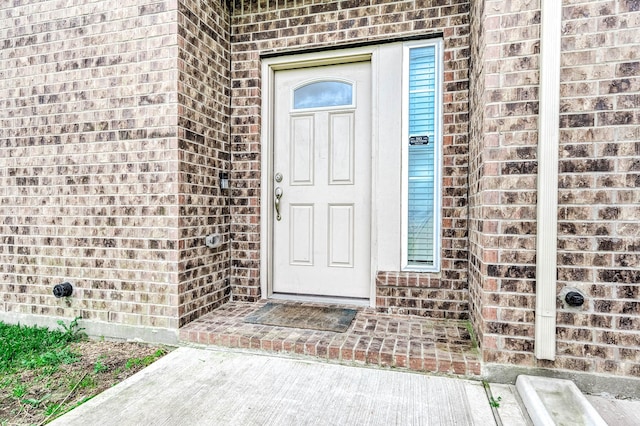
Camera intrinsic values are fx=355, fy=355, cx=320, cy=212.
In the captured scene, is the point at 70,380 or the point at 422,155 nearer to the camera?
the point at 70,380

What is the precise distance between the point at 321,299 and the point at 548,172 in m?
1.89

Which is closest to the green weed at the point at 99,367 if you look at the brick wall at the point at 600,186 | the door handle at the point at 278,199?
the door handle at the point at 278,199

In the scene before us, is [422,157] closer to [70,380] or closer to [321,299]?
[321,299]

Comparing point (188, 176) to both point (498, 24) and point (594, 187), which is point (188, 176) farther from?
point (594, 187)

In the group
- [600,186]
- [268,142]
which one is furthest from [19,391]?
[600,186]

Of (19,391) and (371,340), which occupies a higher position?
(371,340)

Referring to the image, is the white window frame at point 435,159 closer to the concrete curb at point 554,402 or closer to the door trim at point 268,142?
the door trim at point 268,142

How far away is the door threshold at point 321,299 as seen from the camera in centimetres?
289

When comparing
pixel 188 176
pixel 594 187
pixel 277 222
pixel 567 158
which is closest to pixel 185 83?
pixel 188 176

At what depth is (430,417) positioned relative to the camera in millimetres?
1590

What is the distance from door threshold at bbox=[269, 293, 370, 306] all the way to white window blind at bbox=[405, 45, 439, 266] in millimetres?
542

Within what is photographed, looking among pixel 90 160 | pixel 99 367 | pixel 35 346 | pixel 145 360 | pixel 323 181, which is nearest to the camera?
pixel 99 367

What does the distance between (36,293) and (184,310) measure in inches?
50.7

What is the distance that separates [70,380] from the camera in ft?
6.44
